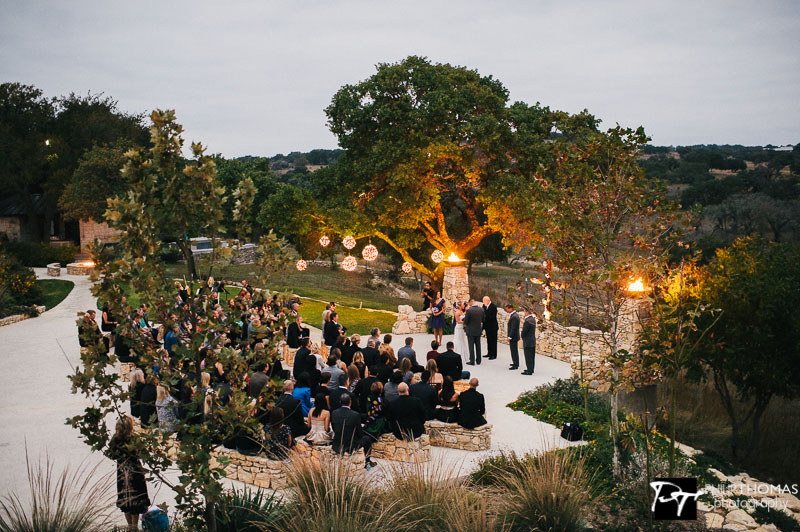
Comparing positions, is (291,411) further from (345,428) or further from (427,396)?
(427,396)

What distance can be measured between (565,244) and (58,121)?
157 feet

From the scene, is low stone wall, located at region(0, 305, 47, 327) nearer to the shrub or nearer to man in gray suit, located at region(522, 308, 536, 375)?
the shrub

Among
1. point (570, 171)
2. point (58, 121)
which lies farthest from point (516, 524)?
point (58, 121)

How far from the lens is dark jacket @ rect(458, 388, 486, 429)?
36.5ft

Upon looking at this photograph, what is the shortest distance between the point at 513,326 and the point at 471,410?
19.0 feet

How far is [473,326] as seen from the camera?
17141 millimetres

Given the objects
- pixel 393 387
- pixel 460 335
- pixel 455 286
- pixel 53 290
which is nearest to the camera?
pixel 393 387

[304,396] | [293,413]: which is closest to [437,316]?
[304,396]

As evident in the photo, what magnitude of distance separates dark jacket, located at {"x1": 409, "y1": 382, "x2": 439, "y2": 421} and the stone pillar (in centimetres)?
1019

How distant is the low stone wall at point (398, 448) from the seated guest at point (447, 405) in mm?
998

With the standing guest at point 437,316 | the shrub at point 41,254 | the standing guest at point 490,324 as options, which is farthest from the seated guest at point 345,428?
the shrub at point 41,254

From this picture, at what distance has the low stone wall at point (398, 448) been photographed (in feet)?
33.6

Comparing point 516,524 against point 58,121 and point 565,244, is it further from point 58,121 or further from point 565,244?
point 58,121

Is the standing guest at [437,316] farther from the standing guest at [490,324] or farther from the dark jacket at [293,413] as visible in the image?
the dark jacket at [293,413]
